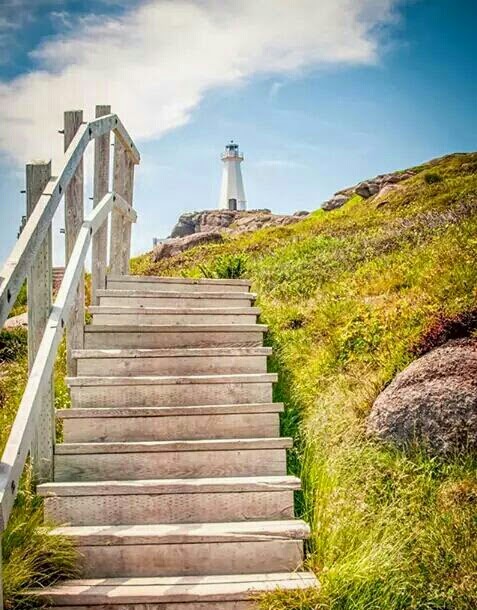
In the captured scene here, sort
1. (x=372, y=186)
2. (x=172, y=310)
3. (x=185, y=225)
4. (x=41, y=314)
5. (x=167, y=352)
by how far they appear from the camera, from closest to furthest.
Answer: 1. (x=41, y=314)
2. (x=167, y=352)
3. (x=172, y=310)
4. (x=372, y=186)
5. (x=185, y=225)

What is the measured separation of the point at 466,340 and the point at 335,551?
1.96 meters

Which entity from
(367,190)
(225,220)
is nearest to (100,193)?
(367,190)

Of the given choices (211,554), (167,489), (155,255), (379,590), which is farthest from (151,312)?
(155,255)

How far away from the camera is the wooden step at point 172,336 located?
550cm

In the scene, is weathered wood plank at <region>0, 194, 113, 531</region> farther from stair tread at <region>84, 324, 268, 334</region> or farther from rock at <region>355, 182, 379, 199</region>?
rock at <region>355, 182, 379, 199</region>

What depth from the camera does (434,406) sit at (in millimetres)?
4410

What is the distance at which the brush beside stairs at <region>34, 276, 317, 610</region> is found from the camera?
3.65 m

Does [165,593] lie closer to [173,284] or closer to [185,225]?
[173,284]

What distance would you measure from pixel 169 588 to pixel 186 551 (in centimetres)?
29

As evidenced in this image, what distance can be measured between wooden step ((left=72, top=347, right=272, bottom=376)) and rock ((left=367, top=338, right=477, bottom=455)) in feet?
3.82

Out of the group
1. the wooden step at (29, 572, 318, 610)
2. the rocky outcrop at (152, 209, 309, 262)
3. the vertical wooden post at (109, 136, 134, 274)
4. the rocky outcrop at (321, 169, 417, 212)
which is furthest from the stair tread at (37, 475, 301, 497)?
the rocky outcrop at (321, 169, 417, 212)

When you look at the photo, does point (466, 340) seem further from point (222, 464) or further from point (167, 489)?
point (167, 489)

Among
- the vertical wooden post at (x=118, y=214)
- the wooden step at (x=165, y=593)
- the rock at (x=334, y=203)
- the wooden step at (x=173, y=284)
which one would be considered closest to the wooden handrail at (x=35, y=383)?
the wooden step at (x=165, y=593)

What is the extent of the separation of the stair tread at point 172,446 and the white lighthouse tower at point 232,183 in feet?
208
